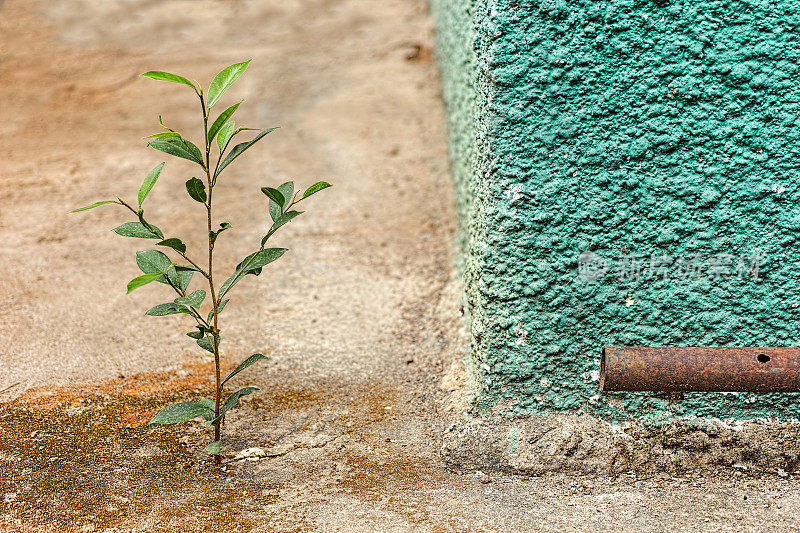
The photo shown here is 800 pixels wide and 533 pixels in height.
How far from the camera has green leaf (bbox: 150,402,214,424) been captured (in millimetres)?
1511

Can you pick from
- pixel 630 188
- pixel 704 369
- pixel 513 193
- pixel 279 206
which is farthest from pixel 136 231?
pixel 704 369

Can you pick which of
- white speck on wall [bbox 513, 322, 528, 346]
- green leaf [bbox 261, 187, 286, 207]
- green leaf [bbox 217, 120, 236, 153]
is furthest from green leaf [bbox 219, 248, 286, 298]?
white speck on wall [bbox 513, 322, 528, 346]

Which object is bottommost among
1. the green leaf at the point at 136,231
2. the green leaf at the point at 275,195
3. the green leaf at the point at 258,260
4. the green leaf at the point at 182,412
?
the green leaf at the point at 182,412

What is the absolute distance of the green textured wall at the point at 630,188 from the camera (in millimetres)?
1360

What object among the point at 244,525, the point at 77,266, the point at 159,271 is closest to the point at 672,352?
the point at 244,525

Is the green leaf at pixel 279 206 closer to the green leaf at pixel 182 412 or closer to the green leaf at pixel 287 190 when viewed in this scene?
the green leaf at pixel 287 190

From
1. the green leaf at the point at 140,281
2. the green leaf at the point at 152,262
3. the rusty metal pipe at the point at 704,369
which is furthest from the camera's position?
the green leaf at the point at 152,262

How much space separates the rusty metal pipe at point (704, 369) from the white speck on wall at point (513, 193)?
35 centimetres

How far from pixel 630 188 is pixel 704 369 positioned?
1.24ft

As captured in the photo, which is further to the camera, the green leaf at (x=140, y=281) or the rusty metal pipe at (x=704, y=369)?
the rusty metal pipe at (x=704, y=369)

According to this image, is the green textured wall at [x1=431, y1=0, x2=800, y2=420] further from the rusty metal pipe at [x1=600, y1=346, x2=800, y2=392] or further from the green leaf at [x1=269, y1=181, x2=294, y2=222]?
the green leaf at [x1=269, y1=181, x2=294, y2=222]

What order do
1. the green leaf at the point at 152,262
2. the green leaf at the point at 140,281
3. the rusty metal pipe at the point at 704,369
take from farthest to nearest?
1. the green leaf at the point at 152,262
2. the rusty metal pipe at the point at 704,369
3. the green leaf at the point at 140,281

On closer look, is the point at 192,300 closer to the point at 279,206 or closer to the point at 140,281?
the point at 140,281

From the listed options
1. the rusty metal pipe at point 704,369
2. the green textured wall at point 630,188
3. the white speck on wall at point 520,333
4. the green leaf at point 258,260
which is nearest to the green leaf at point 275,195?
the green leaf at point 258,260
